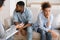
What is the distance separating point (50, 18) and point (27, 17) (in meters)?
0.45

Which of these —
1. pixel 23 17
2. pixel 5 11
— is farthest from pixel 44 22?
pixel 5 11

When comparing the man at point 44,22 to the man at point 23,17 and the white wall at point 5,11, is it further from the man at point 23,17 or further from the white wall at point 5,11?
the white wall at point 5,11

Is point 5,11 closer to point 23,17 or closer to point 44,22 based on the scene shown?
point 23,17

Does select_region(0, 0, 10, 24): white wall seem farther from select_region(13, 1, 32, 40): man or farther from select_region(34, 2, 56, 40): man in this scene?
select_region(34, 2, 56, 40): man

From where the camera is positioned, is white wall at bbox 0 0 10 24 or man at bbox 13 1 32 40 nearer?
man at bbox 13 1 32 40

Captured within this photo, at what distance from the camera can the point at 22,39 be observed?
3.35m

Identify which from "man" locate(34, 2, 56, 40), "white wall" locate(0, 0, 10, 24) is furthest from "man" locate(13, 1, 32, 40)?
"white wall" locate(0, 0, 10, 24)

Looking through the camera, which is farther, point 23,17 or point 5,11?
point 5,11

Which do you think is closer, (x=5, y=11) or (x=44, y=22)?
(x=44, y=22)

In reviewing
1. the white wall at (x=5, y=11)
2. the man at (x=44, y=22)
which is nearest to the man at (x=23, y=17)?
the man at (x=44, y=22)

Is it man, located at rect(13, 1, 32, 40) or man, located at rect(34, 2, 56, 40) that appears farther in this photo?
man, located at rect(13, 1, 32, 40)

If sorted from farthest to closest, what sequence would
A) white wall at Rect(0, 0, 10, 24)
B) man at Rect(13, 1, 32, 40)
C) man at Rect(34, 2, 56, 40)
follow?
1. white wall at Rect(0, 0, 10, 24)
2. man at Rect(13, 1, 32, 40)
3. man at Rect(34, 2, 56, 40)

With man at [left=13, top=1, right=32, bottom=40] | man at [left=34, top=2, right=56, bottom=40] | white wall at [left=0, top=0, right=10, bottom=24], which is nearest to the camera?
man at [left=34, top=2, right=56, bottom=40]

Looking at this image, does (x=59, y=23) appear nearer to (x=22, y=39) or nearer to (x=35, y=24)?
(x=35, y=24)
